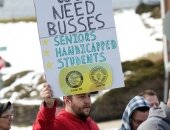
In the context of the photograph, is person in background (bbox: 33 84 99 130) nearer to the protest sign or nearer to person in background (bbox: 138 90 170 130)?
the protest sign

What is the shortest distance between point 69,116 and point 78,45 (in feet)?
1.98

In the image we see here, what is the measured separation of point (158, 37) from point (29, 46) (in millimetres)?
3483

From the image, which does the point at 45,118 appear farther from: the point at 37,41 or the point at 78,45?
the point at 37,41

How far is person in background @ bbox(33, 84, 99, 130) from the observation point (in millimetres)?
4866

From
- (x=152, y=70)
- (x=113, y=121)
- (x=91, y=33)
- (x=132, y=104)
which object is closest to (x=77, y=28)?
(x=91, y=33)

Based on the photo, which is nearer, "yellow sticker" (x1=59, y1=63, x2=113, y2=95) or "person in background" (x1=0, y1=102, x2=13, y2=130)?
"yellow sticker" (x1=59, y1=63, x2=113, y2=95)

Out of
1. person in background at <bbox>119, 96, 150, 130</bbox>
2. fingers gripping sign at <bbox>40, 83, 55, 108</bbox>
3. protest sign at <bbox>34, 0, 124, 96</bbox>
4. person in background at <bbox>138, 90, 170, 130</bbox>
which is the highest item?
protest sign at <bbox>34, 0, 124, 96</bbox>

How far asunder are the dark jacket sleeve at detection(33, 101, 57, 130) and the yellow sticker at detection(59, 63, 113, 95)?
6.5 inches

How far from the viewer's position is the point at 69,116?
17.2ft

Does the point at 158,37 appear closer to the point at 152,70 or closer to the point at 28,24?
the point at 152,70

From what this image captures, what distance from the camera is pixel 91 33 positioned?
4961 mm

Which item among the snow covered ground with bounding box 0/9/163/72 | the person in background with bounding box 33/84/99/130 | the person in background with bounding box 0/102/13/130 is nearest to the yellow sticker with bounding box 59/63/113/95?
the person in background with bounding box 33/84/99/130

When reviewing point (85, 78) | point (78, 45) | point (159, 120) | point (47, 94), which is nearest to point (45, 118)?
point (47, 94)

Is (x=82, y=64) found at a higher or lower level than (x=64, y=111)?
higher
